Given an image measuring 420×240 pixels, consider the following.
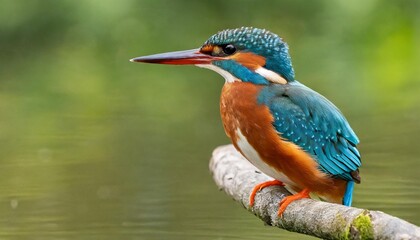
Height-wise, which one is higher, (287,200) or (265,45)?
(265,45)

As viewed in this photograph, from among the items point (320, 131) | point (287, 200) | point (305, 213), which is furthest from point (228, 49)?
point (305, 213)

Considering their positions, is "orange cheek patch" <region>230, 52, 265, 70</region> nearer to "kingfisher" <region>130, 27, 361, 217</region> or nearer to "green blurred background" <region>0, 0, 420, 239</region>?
"kingfisher" <region>130, 27, 361, 217</region>

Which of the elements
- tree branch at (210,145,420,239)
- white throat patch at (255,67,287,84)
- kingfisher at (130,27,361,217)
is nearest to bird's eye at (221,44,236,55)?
kingfisher at (130,27,361,217)

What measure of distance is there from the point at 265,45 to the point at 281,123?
0.36 metres

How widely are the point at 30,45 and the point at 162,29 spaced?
2045mm

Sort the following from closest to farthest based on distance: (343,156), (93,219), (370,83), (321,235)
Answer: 1. (321,235)
2. (343,156)
3. (93,219)
4. (370,83)

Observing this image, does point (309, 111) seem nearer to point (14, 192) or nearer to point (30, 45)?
point (14, 192)

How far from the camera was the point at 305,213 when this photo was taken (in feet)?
14.0

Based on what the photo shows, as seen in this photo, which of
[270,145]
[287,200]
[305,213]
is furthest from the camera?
[270,145]

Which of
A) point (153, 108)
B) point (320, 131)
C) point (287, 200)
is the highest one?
point (320, 131)

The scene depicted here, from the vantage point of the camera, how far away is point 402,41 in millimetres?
17359

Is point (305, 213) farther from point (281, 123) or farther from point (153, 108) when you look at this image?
point (153, 108)

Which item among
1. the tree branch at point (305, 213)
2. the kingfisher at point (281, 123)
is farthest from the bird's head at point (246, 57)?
the tree branch at point (305, 213)

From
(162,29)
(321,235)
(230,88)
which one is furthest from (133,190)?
(162,29)
